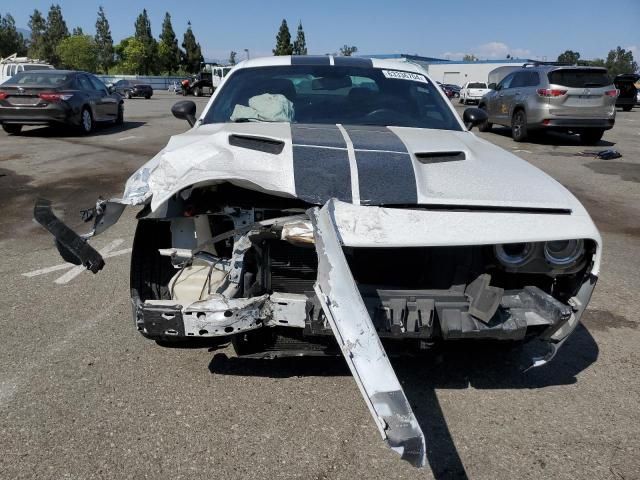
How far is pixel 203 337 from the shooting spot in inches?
99.1

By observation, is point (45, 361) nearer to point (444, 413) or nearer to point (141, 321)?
point (141, 321)

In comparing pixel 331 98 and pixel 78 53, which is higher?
pixel 78 53

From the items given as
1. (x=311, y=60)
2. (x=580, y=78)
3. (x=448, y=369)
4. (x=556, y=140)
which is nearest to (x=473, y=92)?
(x=556, y=140)

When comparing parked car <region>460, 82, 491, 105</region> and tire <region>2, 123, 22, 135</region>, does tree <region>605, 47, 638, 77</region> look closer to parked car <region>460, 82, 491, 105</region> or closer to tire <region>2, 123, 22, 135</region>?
parked car <region>460, 82, 491, 105</region>

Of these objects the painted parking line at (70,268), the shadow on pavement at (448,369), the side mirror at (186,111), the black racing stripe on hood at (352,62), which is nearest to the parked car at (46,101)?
the painted parking line at (70,268)

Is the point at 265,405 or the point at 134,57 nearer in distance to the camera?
the point at 265,405

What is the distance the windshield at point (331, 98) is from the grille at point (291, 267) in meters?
1.39

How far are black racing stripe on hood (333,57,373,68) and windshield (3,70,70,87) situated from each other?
33.3ft

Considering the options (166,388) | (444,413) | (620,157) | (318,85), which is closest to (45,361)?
(166,388)

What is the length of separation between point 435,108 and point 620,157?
368 inches

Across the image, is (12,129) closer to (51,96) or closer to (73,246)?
(51,96)

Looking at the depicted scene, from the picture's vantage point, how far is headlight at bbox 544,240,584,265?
8.52ft

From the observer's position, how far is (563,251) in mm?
2611

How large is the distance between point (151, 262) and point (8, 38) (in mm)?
78356
